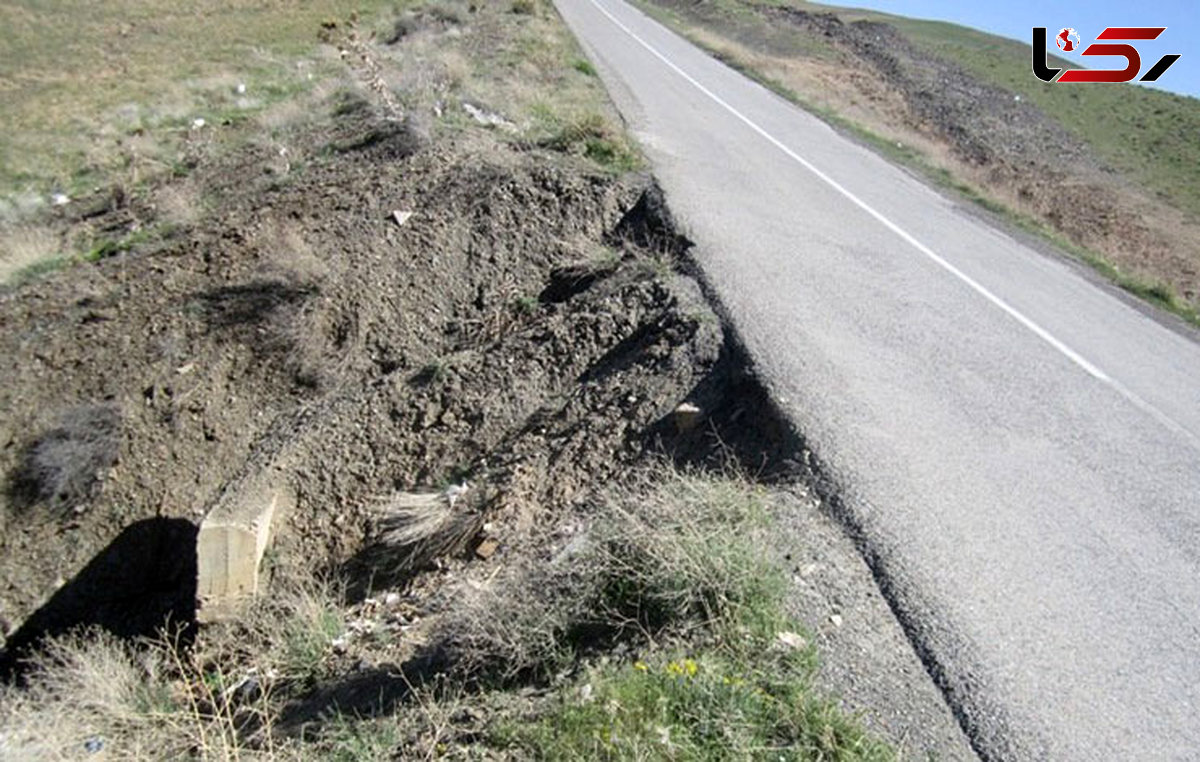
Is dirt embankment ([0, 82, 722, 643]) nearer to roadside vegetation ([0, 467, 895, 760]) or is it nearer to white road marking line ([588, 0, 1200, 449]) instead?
roadside vegetation ([0, 467, 895, 760])

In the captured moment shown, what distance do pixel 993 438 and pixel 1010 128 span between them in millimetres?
29162

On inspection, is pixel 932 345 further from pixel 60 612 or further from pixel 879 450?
pixel 60 612

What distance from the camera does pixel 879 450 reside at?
5.48m

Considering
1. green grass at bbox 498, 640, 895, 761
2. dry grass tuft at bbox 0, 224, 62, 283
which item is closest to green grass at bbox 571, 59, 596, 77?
dry grass tuft at bbox 0, 224, 62, 283

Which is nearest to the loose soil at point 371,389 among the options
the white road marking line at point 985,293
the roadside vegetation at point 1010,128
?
the white road marking line at point 985,293

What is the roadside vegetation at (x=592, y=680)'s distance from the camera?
129 inches

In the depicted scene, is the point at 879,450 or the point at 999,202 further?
the point at 999,202

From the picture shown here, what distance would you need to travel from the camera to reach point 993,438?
19.4ft

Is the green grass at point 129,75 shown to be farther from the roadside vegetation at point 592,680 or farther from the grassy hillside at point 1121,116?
the grassy hillside at point 1121,116

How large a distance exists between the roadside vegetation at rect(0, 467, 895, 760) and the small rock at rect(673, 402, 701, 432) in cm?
81

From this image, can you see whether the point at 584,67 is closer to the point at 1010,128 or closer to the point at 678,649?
the point at 678,649

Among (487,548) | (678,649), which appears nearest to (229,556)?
(487,548)

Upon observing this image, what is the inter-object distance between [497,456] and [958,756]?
13.2ft

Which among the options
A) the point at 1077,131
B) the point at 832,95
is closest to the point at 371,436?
the point at 832,95
